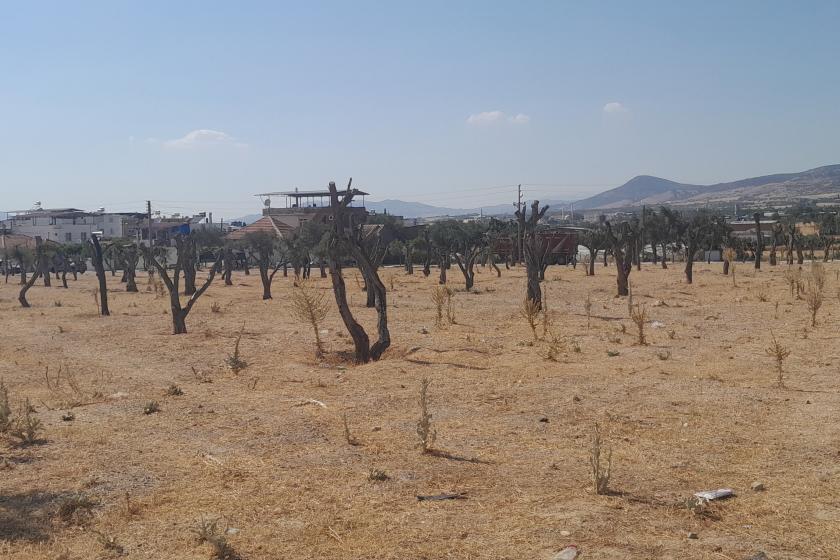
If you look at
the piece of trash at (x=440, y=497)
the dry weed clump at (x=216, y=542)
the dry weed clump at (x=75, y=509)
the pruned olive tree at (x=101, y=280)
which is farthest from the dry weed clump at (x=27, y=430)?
the pruned olive tree at (x=101, y=280)

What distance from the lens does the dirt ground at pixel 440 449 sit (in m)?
6.25

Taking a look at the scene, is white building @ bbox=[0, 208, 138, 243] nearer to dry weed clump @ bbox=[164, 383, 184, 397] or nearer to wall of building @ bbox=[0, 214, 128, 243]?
wall of building @ bbox=[0, 214, 128, 243]

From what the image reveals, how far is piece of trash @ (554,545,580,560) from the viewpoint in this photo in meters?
5.71

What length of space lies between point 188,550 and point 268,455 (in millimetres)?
2533

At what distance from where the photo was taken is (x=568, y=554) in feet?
18.9

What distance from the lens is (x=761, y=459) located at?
8039 millimetres

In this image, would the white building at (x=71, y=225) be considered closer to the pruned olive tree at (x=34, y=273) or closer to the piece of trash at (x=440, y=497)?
the pruned olive tree at (x=34, y=273)

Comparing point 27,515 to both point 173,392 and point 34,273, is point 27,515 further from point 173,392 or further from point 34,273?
point 34,273

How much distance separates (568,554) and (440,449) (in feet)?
10.1

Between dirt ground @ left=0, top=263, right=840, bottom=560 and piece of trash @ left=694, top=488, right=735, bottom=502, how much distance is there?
0.32 feet

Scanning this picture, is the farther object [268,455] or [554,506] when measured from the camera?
[268,455]

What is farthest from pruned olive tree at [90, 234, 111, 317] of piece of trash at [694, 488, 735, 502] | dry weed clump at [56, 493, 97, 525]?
piece of trash at [694, 488, 735, 502]

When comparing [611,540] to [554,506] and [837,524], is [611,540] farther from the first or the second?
[837,524]

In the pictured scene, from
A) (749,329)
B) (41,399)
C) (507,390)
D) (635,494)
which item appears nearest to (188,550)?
(635,494)
